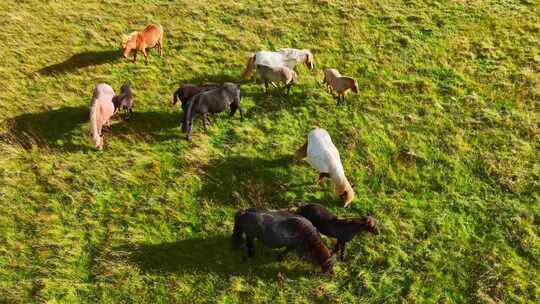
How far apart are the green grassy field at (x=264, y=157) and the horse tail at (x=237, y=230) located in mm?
255

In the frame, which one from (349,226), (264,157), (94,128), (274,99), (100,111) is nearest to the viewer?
(349,226)

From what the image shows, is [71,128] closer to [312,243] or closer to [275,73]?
[275,73]

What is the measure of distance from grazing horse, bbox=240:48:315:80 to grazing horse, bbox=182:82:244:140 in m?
1.66

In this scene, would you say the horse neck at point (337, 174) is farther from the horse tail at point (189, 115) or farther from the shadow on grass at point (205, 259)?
the horse tail at point (189, 115)

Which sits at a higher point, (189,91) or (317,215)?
(189,91)

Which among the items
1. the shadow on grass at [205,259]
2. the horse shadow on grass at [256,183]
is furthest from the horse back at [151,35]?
the shadow on grass at [205,259]

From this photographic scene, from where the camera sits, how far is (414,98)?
14.5 m

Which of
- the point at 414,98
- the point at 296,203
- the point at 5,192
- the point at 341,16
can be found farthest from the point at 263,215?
the point at 341,16

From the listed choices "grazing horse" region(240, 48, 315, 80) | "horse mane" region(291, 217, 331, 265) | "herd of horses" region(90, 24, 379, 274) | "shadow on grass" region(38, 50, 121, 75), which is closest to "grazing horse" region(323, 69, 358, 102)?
"herd of horses" region(90, 24, 379, 274)

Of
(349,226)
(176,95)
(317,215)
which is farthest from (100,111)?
(349,226)

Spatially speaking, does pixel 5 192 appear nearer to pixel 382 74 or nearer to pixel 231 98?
pixel 231 98

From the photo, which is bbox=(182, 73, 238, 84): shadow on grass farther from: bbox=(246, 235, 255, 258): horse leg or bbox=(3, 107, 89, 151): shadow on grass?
bbox=(246, 235, 255, 258): horse leg

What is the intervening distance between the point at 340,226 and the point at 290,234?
3.96ft

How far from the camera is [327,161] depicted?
36.6 feet
